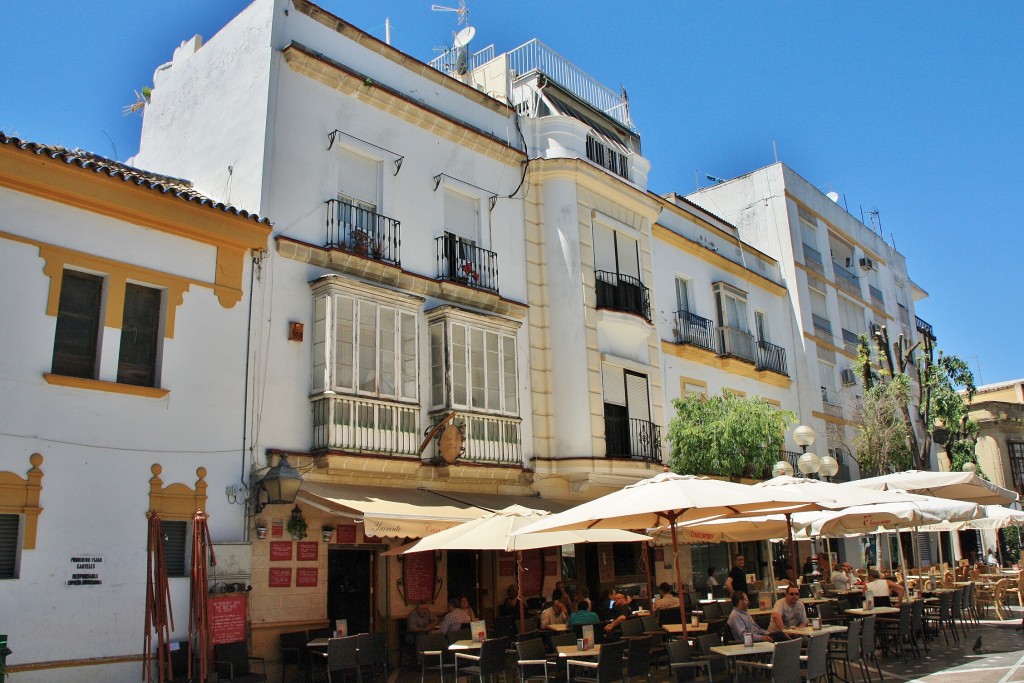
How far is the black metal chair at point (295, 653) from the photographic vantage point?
12.3m

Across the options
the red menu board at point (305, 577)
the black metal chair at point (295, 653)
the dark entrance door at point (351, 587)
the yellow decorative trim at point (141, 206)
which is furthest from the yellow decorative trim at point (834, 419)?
the yellow decorative trim at point (141, 206)

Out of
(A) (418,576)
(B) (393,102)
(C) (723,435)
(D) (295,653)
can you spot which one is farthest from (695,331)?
(D) (295,653)

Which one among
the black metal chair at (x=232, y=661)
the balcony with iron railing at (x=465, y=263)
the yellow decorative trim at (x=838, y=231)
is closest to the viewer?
the black metal chair at (x=232, y=661)

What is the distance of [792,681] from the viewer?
9164mm

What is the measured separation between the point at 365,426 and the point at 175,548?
3436 mm

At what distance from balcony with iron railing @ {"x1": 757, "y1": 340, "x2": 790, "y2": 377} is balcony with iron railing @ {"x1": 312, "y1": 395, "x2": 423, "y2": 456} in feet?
47.0

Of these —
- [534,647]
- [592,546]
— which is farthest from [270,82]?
[592,546]

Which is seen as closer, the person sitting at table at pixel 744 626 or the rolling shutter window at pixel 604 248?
the person sitting at table at pixel 744 626

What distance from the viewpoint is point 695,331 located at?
77.2 feet

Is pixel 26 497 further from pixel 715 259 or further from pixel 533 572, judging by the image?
pixel 715 259

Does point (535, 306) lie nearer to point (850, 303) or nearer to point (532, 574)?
point (532, 574)

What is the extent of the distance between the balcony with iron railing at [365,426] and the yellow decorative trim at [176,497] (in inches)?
77.6

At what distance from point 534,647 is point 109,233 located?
7926mm

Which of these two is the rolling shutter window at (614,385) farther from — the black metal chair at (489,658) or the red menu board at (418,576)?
the black metal chair at (489,658)
